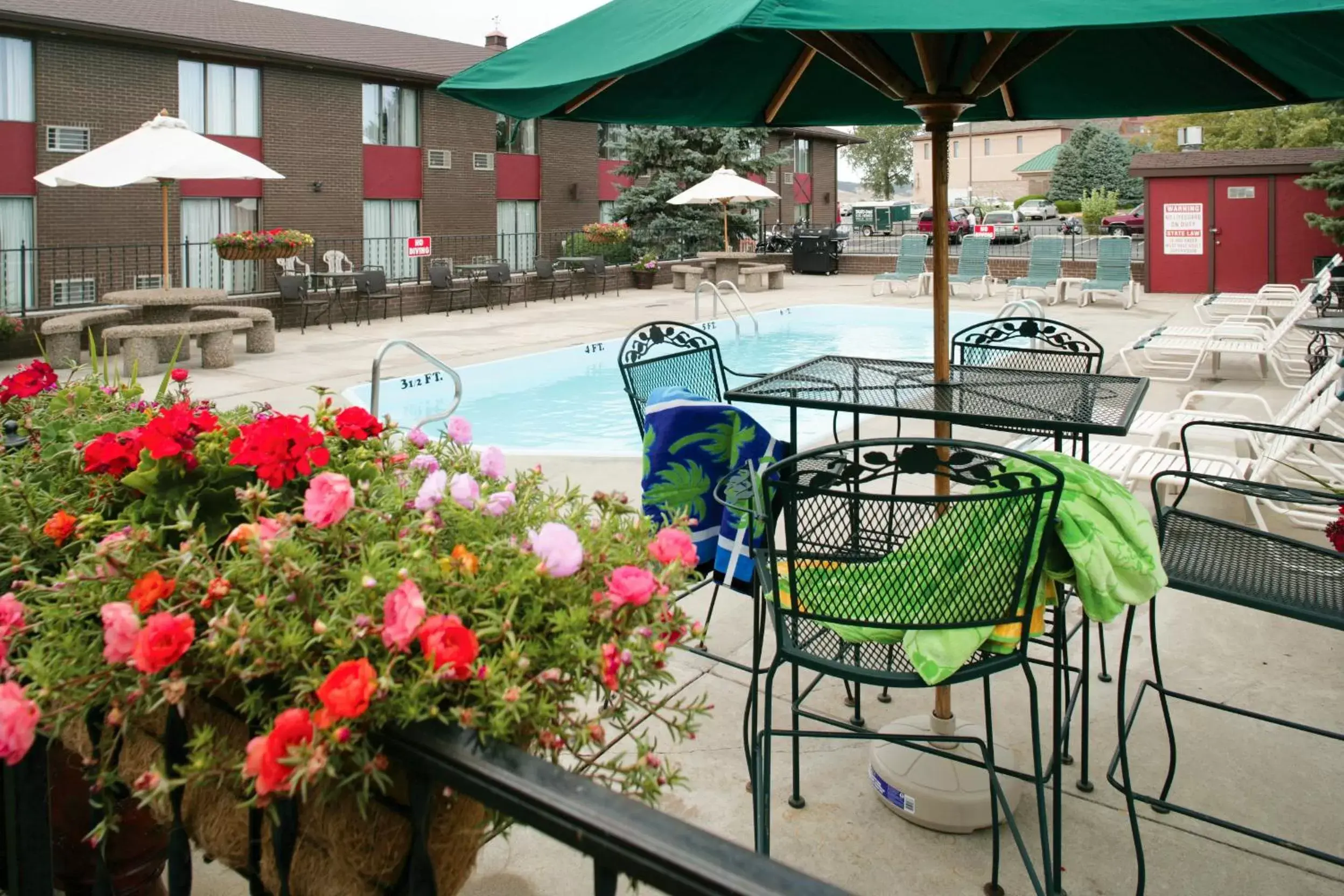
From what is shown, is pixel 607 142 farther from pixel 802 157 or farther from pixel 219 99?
pixel 219 99

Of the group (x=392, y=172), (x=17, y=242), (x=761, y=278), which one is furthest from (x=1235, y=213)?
(x=17, y=242)

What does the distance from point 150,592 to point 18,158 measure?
21.0 metres

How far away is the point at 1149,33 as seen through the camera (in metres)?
3.88

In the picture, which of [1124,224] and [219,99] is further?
[1124,224]

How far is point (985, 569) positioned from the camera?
2.43m

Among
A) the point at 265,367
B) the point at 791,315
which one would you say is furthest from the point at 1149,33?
the point at 791,315

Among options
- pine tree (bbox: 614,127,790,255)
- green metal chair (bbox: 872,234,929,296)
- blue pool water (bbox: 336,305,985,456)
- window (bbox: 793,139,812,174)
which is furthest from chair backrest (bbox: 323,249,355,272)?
window (bbox: 793,139,812,174)

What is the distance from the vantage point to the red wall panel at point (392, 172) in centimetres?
2456

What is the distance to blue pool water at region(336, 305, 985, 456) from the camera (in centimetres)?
1040

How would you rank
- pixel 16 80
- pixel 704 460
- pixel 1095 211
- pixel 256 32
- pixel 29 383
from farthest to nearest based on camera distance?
pixel 1095 211 < pixel 256 32 < pixel 16 80 < pixel 704 460 < pixel 29 383

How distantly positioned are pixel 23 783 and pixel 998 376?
11.7 ft

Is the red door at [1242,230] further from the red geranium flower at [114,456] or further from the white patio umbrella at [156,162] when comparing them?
the red geranium flower at [114,456]

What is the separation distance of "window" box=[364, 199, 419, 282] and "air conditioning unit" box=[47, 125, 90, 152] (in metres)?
5.57

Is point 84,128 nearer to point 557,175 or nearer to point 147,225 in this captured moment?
point 147,225
